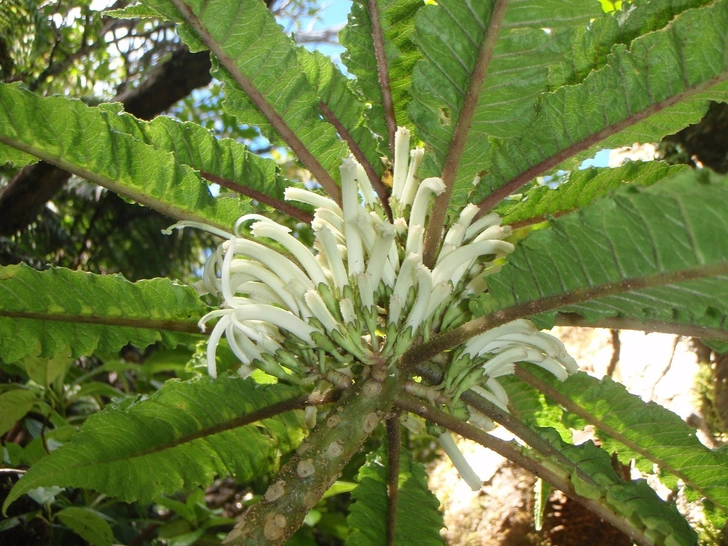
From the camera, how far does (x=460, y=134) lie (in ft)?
3.25

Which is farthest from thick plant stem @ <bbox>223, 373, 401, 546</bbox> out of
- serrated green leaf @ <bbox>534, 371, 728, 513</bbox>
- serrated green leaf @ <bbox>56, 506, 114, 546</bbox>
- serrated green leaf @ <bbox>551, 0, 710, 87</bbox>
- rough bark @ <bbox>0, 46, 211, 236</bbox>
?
rough bark @ <bbox>0, 46, 211, 236</bbox>

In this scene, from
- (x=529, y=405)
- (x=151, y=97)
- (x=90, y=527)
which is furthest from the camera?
(x=151, y=97)

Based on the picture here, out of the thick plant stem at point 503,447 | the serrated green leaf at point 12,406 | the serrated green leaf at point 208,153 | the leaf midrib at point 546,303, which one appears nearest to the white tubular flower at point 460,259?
the leaf midrib at point 546,303

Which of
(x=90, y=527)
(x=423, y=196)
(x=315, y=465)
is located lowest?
(x=90, y=527)

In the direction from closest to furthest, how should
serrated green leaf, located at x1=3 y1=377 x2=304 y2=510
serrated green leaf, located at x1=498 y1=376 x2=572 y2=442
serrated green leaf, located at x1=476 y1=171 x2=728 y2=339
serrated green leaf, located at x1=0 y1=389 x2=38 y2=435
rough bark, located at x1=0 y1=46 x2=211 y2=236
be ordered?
serrated green leaf, located at x1=476 y1=171 x2=728 y2=339 < serrated green leaf, located at x1=3 y1=377 x2=304 y2=510 < serrated green leaf, located at x1=498 y1=376 x2=572 y2=442 < serrated green leaf, located at x1=0 y1=389 x2=38 y2=435 < rough bark, located at x1=0 y1=46 x2=211 y2=236

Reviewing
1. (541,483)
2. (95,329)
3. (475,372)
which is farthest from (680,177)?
(95,329)

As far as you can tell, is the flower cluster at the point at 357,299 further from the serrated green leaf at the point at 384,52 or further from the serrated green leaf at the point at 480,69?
the serrated green leaf at the point at 384,52

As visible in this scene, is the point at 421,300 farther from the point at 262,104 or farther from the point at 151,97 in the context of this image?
the point at 151,97

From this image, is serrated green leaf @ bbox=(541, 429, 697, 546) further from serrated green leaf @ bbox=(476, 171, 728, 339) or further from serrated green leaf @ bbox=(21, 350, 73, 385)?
serrated green leaf @ bbox=(21, 350, 73, 385)

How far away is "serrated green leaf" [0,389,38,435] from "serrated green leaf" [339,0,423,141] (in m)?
1.23

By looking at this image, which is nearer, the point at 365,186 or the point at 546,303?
the point at 546,303

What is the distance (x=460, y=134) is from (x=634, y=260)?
359mm

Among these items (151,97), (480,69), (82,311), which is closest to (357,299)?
(480,69)

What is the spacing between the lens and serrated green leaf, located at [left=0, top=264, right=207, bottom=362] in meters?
1.07
